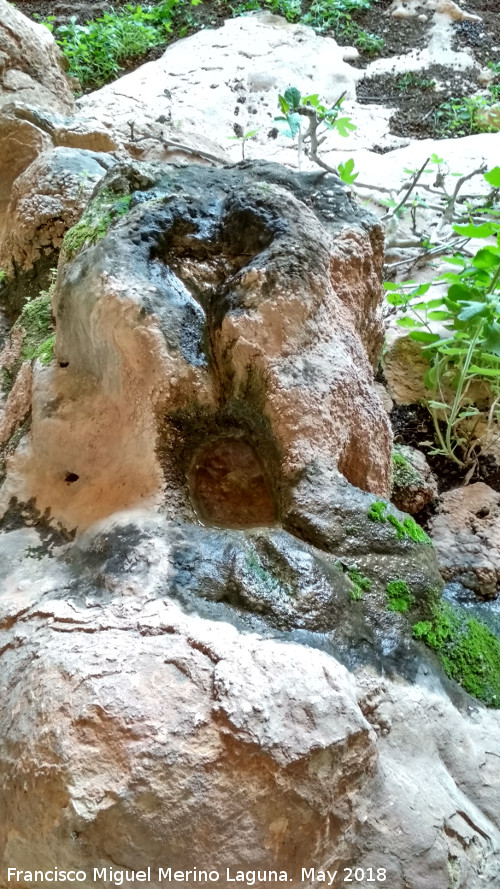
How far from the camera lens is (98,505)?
172cm

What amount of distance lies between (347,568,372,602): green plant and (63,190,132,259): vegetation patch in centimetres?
118

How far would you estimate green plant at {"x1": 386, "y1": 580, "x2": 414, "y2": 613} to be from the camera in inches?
63.7

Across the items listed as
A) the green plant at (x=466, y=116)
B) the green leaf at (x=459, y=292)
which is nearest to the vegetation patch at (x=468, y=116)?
the green plant at (x=466, y=116)

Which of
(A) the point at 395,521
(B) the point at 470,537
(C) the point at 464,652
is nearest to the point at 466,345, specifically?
(B) the point at 470,537

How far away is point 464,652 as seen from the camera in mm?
1795

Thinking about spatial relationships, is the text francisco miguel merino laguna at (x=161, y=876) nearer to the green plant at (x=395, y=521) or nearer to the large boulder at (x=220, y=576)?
the large boulder at (x=220, y=576)

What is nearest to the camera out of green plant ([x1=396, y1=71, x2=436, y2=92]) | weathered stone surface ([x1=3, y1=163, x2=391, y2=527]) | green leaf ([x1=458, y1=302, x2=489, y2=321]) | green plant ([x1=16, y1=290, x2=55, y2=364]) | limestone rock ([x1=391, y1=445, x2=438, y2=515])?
weathered stone surface ([x1=3, y1=163, x2=391, y2=527])

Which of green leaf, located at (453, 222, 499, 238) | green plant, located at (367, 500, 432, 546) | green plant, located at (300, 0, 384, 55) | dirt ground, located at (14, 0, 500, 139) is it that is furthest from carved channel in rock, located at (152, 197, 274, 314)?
green plant, located at (300, 0, 384, 55)

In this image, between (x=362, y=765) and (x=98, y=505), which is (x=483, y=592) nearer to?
(x=362, y=765)

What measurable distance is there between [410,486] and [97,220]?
152 cm

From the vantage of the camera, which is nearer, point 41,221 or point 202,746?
point 202,746

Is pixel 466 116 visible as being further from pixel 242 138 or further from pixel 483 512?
pixel 483 512

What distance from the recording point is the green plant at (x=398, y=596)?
5.31ft

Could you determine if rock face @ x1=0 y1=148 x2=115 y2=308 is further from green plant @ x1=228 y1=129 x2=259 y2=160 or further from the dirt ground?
the dirt ground
